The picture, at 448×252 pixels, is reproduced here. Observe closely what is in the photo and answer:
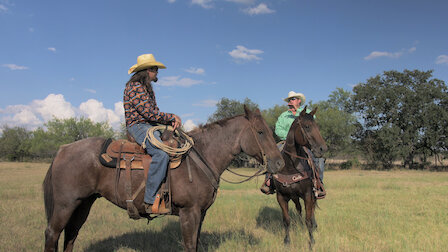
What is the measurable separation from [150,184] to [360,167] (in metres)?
48.6

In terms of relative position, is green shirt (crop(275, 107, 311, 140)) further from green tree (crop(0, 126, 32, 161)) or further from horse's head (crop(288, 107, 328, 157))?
green tree (crop(0, 126, 32, 161))

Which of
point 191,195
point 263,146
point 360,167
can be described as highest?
point 263,146

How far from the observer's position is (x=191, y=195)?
4.03 metres

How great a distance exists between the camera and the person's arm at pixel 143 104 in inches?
167

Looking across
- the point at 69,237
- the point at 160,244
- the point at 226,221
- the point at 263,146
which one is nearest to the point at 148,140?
the point at 263,146

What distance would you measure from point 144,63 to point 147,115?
901mm

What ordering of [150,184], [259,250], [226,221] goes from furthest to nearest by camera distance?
[226,221]
[259,250]
[150,184]

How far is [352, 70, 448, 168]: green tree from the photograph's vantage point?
37.9 metres

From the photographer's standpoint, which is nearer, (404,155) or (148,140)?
(148,140)

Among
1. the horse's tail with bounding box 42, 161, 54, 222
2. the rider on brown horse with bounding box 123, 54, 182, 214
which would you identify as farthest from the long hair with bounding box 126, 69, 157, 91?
the horse's tail with bounding box 42, 161, 54, 222

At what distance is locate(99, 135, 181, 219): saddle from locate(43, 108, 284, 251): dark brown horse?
0.08 m

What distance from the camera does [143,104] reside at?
4262 millimetres

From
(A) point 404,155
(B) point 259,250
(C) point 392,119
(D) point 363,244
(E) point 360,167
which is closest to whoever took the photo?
(B) point 259,250

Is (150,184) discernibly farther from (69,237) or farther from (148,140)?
(69,237)
